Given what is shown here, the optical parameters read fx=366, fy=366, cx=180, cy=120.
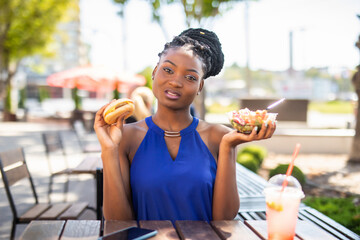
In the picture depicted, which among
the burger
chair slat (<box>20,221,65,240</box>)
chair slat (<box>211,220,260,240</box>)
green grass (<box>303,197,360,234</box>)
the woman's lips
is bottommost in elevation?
green grass (<box>303,197,360,234</box>)

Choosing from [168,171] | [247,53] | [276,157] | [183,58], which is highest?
[247,53]

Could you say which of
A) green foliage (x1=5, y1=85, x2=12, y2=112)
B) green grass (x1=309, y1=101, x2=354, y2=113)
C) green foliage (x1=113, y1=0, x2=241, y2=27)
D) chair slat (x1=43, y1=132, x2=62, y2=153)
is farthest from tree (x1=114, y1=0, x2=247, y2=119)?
green grass (x1=309, y1=101, x2=354, y2=113)

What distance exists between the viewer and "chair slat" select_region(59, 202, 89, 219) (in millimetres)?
3120

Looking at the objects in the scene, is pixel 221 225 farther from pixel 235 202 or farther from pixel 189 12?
pixel 189 12

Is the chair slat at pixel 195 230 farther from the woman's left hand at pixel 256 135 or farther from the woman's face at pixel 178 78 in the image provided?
the woman's face at pixel 178 78

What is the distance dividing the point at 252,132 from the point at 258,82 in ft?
313

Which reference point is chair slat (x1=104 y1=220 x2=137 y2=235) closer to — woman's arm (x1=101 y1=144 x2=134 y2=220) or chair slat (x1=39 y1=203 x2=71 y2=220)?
woman's arm (x1=101 y1=144 x2=134 y2=220)

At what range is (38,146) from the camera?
1040 cm

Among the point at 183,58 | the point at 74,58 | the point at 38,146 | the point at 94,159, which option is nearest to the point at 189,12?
the point at 38,146

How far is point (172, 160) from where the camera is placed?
1792mm

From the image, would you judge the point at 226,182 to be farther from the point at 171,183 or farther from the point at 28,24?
the point at 28,24

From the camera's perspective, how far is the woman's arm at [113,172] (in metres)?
1.65

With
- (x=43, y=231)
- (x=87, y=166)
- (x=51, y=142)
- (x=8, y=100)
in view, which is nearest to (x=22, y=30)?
(x=8, y=100)

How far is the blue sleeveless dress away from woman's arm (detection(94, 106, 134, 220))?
6 cm
